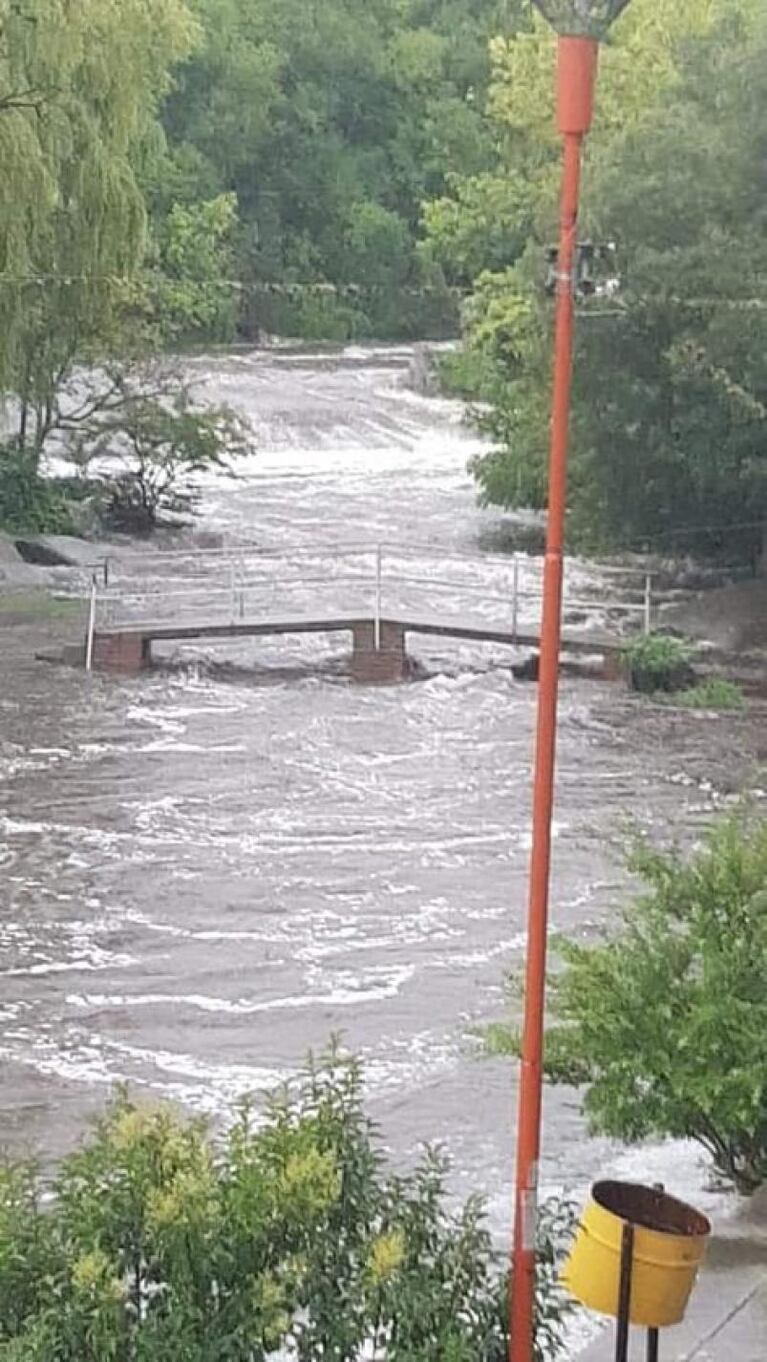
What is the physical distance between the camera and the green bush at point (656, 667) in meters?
26.4

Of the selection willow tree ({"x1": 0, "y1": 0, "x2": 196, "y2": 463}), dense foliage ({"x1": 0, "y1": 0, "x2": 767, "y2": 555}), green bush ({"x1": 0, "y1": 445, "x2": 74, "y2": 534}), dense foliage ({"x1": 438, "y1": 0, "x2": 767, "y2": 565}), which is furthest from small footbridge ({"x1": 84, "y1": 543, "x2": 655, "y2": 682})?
willow tree ({"x1": 0, "y1": 0, "x2": 196, "y2": 463})

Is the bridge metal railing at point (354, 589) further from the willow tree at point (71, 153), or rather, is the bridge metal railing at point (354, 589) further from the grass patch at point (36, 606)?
the willow tree at point (71, 153)

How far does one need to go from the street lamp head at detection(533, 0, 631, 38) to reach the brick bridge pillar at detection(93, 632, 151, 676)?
67.2 ft

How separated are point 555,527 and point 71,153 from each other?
25.5 meters

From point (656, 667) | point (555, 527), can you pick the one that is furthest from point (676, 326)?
point (555, 527)

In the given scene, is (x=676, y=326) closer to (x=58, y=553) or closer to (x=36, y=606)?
(x=36, y=606)

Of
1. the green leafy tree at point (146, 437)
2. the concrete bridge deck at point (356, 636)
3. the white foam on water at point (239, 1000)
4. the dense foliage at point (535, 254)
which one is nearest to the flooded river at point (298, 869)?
the white foam on water at point (239, 1000)

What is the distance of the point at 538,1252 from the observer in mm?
6461

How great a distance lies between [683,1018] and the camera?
8.41 metres

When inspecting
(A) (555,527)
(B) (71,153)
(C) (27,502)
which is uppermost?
(B) (71,153)

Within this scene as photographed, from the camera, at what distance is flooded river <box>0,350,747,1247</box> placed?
531 inches

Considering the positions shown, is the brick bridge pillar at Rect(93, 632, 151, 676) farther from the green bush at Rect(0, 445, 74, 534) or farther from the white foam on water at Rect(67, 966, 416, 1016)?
the white foam on water at Rect(67, 966, 416, 1016)

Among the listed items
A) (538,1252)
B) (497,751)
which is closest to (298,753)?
(497,751)

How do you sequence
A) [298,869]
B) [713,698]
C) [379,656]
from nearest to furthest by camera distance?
[298,869], [713,698], [379,656]
